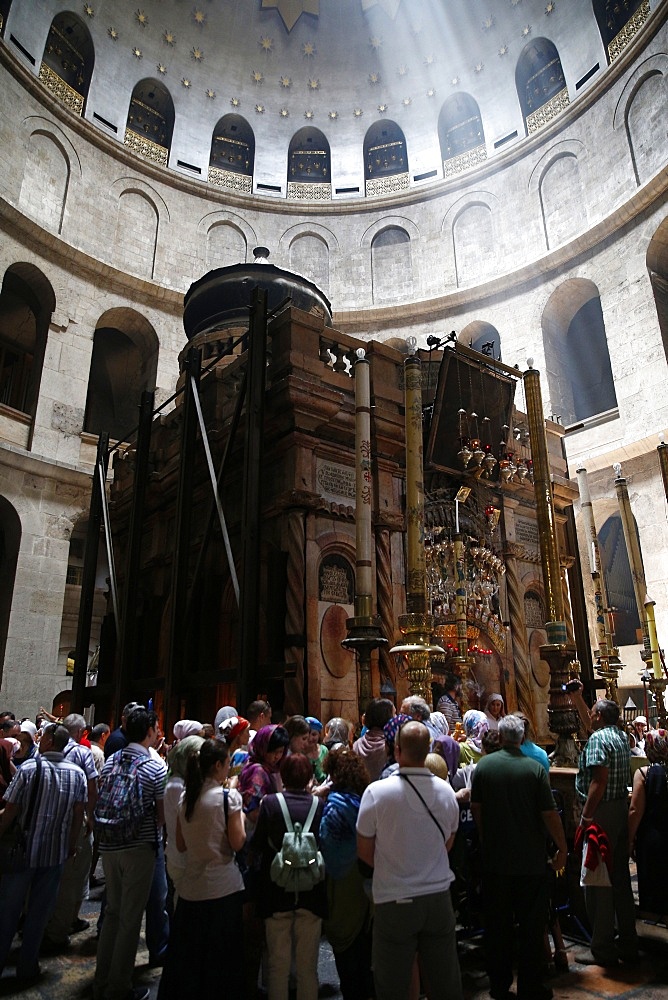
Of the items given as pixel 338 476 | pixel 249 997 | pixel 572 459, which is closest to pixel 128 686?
pixel 338 476

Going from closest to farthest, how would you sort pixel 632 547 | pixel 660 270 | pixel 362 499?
pixel 362 499
pixel 632 547
pixel 660 270

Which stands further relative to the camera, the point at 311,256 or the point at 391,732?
the point at 311,256

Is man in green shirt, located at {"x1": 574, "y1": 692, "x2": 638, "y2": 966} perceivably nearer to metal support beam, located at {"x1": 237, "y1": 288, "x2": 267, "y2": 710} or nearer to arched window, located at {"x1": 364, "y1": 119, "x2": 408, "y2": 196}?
metal support beam, located at {"x1": 237, "y1": 288, "x2": 267, "y2": 710}

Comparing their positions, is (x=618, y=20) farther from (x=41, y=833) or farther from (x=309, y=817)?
(x=41, y=833)

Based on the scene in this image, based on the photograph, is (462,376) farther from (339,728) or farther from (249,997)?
(249,997)

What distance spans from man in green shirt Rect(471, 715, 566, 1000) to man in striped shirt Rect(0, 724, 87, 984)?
2.63 metres

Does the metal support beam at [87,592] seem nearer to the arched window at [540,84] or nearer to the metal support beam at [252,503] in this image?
the metal support beam at [252,503]

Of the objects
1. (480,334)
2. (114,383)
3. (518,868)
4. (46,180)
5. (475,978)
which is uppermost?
(46,180)

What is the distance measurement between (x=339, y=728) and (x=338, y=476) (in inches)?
161

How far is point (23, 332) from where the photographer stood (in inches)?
794

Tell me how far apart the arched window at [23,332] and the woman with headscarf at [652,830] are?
1627cm

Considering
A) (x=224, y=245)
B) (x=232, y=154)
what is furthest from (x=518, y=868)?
(x=232, y=154)

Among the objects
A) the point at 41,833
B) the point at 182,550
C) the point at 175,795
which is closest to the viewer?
the point at 175,795

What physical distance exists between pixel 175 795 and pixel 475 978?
6.75 ft
